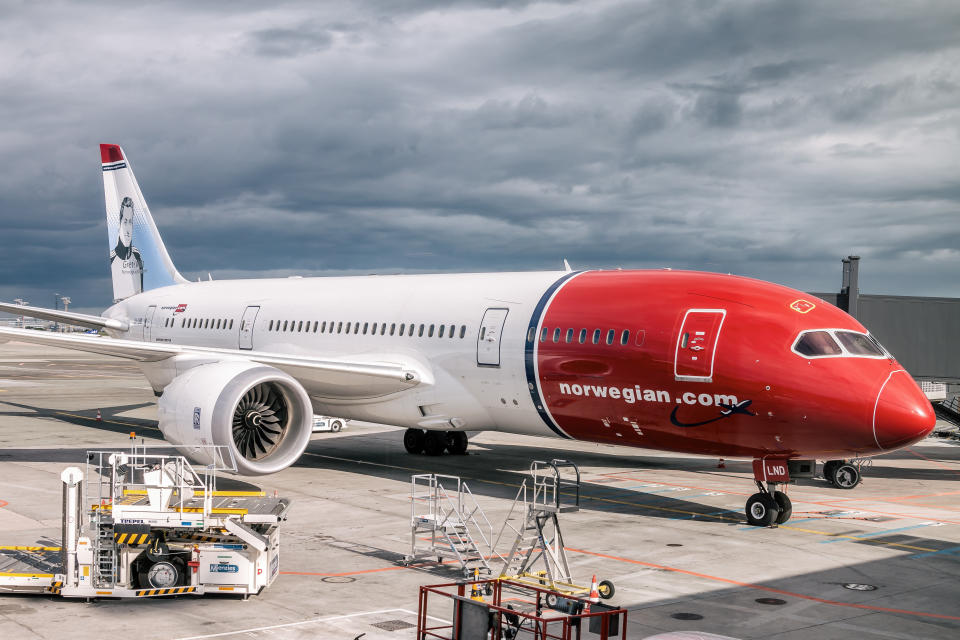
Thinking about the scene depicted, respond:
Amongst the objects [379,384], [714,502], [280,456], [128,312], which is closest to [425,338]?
[379,384]

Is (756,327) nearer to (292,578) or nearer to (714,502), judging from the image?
(714,502)

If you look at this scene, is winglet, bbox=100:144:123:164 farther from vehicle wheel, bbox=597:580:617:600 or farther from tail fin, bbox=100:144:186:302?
vehicle wheel, bbox=597:580:617:600

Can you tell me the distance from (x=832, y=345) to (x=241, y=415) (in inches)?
492

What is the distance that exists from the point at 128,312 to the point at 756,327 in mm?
24515

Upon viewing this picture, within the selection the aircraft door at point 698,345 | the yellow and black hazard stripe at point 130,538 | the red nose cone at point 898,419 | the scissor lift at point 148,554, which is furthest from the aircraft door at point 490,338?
the yellow and black hazard stripe at point 130,538

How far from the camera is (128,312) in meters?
35.3

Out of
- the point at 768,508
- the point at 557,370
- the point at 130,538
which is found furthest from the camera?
the point at 557,370

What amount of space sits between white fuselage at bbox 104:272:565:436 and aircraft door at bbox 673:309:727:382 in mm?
3905

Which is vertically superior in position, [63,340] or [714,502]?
[63,340]

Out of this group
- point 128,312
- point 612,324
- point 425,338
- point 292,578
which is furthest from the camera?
point 128,312

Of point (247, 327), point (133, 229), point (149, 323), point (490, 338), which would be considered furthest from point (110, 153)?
point (490, 338)

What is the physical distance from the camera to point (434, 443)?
2753cm

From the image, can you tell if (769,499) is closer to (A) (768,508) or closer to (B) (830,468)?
(A) (768,508)

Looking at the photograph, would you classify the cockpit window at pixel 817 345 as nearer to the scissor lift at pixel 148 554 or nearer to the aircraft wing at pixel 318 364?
the aircraft wing at pixel 318 364
